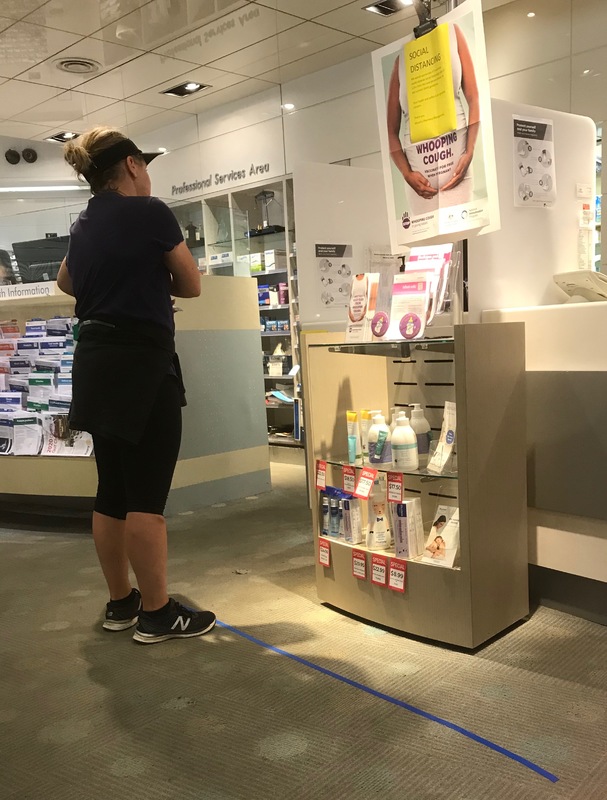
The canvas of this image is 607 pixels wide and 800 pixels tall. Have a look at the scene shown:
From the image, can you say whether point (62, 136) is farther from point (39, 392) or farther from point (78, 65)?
point (39, 392)

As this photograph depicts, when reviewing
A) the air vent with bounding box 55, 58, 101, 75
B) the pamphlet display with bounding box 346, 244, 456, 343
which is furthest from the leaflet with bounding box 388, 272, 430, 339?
the air vent with bounding box 55, 58, 101, 75

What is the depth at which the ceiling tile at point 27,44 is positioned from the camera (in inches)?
179

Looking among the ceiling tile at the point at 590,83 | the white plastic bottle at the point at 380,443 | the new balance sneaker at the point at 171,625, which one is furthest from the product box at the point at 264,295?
the new balance sneaker at the point at 171,625

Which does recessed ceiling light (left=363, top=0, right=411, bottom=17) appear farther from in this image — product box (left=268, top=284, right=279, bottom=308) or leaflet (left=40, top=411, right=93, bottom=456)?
leaflet (left=40, top=411, right=93, bottom=456)

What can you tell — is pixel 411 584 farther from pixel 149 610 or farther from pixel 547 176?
pixel 547 176

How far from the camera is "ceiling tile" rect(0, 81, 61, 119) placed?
5.62 m

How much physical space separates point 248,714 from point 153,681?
0.36m

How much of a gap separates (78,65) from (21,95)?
3.20ft

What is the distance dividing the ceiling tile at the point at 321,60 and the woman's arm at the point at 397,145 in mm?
3215

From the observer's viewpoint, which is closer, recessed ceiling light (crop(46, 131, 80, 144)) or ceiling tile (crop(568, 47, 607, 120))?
ceiling tile (crop(568, 47, 607, 120))

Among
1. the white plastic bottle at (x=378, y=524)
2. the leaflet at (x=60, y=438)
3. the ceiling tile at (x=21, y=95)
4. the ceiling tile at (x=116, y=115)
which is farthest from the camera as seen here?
the ceiling tile at (x=116, y=115)

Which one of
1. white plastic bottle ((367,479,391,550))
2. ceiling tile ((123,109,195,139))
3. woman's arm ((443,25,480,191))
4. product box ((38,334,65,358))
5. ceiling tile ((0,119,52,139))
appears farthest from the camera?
ceiling tile ((0,119,52,139))

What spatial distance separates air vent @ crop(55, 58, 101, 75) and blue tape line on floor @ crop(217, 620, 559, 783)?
4613mm

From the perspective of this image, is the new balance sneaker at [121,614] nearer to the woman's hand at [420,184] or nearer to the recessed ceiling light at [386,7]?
the woman's hand at [420,184]
